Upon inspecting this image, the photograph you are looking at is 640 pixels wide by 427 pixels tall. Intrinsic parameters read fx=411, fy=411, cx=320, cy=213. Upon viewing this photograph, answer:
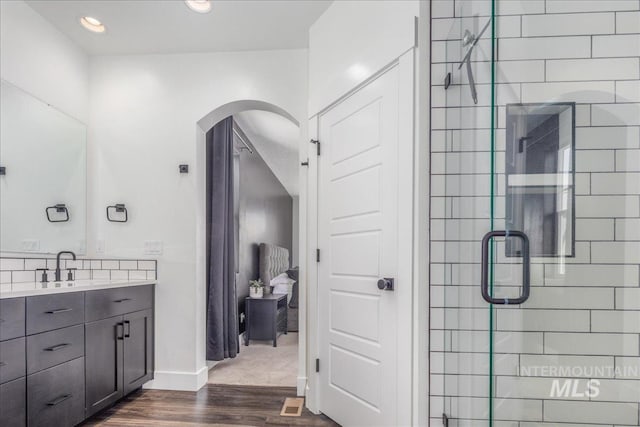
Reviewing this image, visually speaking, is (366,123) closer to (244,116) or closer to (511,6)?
(511,6)

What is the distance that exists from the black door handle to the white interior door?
0.03 m

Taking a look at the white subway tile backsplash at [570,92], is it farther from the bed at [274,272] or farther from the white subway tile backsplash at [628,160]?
the bed at [274,272]

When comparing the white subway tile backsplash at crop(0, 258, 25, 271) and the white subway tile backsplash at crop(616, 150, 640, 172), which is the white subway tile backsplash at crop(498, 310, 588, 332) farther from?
the white subway tile backsplash at crop(0, 258, 25, 271)

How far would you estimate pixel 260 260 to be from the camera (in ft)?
19.2

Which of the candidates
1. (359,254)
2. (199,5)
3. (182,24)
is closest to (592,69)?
(359,254)

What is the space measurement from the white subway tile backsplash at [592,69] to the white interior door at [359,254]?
777mm

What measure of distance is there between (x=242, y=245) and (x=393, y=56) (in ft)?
11.4

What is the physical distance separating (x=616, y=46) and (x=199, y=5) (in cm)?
224

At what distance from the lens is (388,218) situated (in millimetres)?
2055

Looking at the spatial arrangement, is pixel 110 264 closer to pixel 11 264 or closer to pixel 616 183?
pixel 11 264

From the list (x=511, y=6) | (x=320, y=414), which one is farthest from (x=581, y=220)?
(x=320, y=414)

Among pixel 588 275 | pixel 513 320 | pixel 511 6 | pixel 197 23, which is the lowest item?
pixel 513 320

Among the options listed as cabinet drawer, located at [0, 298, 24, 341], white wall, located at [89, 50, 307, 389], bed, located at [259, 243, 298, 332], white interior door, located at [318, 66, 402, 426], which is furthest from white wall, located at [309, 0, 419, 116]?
bed, located at [259, 243, 298, 332]

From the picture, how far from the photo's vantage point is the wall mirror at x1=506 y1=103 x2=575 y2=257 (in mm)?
1286
